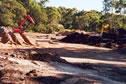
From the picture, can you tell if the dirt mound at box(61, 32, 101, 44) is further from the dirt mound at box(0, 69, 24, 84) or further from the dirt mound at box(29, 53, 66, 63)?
the dirt mound at box(0, 69, 24, 84)

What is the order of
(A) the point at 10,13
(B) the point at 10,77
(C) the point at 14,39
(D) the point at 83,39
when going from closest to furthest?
(B) the point at 10,77
(C) the point at 14,39
(D) the point at 83,39
(A) the point at 10,13

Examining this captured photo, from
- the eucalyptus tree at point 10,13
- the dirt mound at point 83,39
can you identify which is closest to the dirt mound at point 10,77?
the dirt mound at point 83,39

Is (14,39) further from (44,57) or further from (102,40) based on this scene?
(102,40)

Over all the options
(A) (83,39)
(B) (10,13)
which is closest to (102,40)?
(A) (83,39)

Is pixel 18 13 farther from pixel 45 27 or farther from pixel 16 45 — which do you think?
pixel 16 45

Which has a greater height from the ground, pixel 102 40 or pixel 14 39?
pixel 14 39

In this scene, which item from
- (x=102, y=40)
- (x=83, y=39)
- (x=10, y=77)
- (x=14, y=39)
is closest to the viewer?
(x=10, y=77)

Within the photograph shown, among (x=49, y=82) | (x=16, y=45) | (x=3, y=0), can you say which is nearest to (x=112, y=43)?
(x=16, y=45)

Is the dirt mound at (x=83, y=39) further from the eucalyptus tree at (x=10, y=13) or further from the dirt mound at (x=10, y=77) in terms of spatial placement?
the dirt mound at (x=10, y=77)

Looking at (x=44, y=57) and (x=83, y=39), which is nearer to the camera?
(x=44, y=57)

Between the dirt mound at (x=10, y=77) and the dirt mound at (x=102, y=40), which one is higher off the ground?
the dirt mound at (x=10, y=77)

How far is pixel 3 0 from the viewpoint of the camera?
3369 centimetres

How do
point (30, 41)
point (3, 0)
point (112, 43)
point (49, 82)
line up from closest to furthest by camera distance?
point (49, 82) < point (30, 41) < point (112, 43) < point (3, 0)

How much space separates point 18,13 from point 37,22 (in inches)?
208
